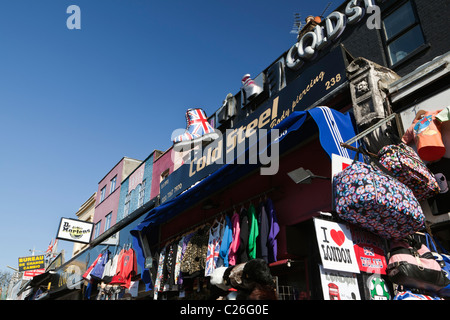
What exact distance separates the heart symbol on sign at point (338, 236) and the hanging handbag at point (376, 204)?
0.63ft

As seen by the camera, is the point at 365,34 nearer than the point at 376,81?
No

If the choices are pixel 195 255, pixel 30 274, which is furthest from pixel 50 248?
pixel 195 255

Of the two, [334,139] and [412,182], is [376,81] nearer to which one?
[334,139]

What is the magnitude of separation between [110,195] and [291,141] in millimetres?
18307

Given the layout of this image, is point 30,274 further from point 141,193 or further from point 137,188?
point 141,193

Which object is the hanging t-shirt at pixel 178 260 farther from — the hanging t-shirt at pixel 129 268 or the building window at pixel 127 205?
the building window at pixel 127 205

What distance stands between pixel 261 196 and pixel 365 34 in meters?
4.54

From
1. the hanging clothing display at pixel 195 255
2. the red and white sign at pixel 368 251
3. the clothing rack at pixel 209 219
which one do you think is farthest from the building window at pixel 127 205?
the red and white sign at pixel 368 251

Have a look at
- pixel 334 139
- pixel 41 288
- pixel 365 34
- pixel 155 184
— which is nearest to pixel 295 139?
pixel 334 139

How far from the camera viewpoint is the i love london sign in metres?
3.91

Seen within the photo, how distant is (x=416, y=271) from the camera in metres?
3.84

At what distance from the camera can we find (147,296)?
38.2 feet

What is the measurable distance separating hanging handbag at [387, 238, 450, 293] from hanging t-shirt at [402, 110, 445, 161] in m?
1.59

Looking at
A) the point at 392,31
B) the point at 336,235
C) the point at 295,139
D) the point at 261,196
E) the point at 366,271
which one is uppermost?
the point at 392,31
